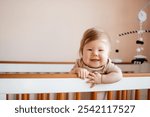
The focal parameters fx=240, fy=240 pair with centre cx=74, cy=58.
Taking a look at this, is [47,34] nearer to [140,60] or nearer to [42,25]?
[42,25]

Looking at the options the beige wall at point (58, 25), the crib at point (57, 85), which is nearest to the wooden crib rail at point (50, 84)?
the crib at point (57, 85)

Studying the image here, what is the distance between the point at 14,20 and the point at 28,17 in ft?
0.44

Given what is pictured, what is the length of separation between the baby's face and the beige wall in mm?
1392

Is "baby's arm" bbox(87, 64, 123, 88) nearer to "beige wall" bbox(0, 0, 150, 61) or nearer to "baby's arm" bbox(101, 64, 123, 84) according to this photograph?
"baby's arm" bbox(101, 64, 123, 84)

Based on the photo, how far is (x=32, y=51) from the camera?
7.60 ft

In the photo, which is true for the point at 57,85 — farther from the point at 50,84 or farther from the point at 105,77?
the point at 105,77

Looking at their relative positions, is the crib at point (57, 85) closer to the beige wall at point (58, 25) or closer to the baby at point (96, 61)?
the baby at point (96, 61)

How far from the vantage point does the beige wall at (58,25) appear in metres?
2.25

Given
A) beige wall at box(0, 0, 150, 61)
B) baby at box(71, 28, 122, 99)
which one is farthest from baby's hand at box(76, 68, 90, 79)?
beige wall at box(0, 0, 150, 61)

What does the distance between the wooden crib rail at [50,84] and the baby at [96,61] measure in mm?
28

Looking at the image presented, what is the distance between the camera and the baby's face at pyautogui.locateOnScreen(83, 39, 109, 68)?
965 millimetres

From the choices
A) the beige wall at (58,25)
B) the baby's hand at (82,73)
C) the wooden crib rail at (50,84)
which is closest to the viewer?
the wooden crib rail at (50,84)

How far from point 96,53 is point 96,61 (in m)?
0.04

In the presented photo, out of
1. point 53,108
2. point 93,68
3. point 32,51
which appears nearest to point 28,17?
point 32,51
